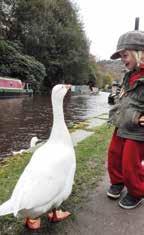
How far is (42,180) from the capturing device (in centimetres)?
294

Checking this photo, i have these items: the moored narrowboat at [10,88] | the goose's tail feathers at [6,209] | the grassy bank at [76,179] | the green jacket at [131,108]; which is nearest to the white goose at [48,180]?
the goose's tail feathers at [6,209]

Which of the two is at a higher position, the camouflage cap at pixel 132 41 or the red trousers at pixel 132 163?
the camouflage cap at pixel 132 41

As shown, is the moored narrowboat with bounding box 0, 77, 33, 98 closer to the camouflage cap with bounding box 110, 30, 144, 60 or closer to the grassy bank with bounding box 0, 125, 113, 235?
the grassy bank with bounding box 0, 125, 113, 235

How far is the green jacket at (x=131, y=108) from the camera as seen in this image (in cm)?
356

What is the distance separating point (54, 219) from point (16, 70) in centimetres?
3347

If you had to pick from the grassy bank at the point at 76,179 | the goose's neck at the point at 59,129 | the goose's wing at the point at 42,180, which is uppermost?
the goose's neck at the point at 59,129

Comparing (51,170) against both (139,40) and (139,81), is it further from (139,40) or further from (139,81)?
(139,40)

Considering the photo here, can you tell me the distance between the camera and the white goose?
277 centimetres

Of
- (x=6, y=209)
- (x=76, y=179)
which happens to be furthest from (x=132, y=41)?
(x=6, y=209)

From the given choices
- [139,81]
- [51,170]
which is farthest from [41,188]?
[139,81]

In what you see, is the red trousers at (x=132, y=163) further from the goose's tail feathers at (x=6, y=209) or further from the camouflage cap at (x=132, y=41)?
the goose's tail feathers at (x=6, y=209)

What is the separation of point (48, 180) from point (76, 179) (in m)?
1.60

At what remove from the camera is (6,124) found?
42.8ft

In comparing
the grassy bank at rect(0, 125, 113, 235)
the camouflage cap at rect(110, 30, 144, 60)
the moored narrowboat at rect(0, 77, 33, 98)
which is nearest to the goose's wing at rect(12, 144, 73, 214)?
the grassy bank at rect(0, 125, 113, 235)
